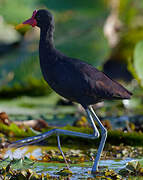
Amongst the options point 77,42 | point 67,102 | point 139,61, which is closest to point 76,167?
point 139,61

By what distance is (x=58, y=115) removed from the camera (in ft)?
13.7

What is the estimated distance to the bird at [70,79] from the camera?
8.28 ft

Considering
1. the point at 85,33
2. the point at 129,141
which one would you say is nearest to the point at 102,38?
the point at 85,33

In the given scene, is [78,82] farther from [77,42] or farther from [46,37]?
[77,42]

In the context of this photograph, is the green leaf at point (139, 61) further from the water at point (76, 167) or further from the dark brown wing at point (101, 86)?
the dark brown wing at point (101, 86)

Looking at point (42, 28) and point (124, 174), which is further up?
point (42, 28)

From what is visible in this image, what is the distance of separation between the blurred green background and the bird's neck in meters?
1.50

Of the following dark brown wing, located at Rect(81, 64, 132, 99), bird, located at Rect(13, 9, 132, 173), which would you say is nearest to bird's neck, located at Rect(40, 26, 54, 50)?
bird, located at Rect(13, 9, 132, 173)

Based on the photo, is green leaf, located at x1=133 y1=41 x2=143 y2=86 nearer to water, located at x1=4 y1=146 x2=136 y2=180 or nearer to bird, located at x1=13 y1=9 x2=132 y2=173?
water, located at x1=4 y1=146 x2=136 y2=180

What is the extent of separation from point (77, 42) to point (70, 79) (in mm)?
2515

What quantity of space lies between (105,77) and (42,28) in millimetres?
413

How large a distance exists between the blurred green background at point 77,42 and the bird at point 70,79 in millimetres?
1439

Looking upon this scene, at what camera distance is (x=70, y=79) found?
8.28 feet

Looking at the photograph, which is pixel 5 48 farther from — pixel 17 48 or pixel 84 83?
pixel 84 83
